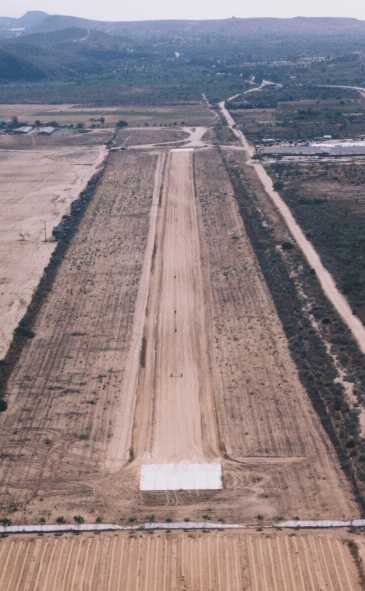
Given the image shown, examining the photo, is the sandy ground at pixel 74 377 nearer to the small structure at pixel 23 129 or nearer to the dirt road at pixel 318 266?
the dirt road at pixel 318 266

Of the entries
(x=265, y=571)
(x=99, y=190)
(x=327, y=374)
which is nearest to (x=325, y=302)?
(x=327, y=374)

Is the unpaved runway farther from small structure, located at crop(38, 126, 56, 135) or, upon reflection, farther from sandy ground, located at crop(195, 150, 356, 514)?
small structure, located at crop(38, 126, 56, 135)

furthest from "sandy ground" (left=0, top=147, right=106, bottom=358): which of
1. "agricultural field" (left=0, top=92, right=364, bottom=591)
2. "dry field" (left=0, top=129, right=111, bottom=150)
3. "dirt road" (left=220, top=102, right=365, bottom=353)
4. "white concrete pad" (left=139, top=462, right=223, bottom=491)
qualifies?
"dirt road" (left=220, top=102, right=365, bottom=353)

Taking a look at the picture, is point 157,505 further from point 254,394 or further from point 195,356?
point 195,356

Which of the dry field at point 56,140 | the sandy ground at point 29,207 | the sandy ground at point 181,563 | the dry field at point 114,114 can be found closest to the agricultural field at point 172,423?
the sandy ground at point 181,563

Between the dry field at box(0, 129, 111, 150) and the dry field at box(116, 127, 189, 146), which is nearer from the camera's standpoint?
the dry field at box(0, 129, 111, 150)

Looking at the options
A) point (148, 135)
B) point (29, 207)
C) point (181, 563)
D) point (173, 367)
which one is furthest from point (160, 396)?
point (148, 135)
